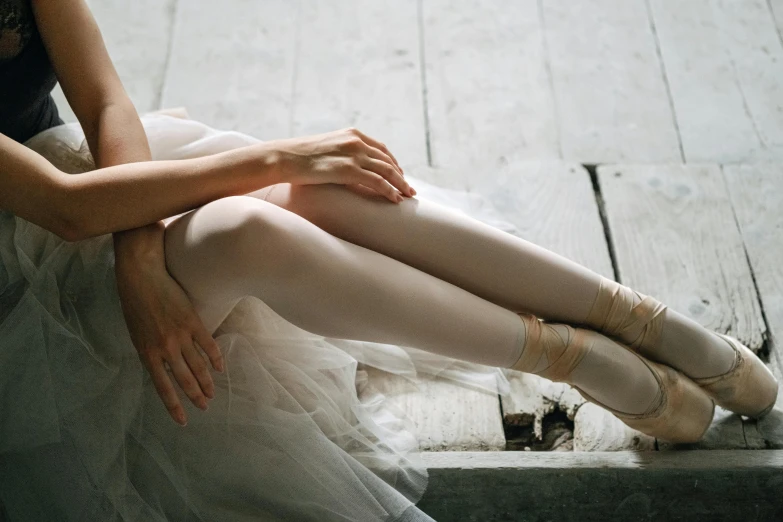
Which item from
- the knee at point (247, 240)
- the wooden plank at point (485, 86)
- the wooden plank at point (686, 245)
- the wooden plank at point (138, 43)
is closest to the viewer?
the knee at point (247, 240)

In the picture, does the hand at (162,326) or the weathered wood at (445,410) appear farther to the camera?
the weathered wood at (445,410)

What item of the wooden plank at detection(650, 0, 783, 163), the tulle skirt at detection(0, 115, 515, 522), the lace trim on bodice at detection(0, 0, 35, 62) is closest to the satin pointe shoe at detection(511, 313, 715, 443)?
the tulle skirt at detection(0, 115, 515, 522)

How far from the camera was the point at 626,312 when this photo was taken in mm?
1179

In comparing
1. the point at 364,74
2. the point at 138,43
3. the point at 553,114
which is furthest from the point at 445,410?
the point at 138,43

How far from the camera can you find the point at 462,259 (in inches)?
45.7

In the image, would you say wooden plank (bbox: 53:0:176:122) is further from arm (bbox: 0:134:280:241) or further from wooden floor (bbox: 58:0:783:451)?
arm (bbox: 0:134:280:241)

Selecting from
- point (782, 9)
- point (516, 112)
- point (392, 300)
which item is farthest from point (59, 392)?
point (782, 9)

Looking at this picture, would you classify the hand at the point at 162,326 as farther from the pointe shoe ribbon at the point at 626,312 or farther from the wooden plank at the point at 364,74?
the wooden plank at the point at 364,74

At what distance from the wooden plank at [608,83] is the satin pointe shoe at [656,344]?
608 mm

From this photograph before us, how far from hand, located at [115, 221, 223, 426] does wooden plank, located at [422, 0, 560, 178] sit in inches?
31.1

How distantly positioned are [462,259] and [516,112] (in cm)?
78

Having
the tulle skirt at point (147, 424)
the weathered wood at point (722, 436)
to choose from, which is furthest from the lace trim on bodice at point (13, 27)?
the weathered wood at point (722, 436)

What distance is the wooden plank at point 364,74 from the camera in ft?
5.97

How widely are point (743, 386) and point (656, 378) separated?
0.15 m
